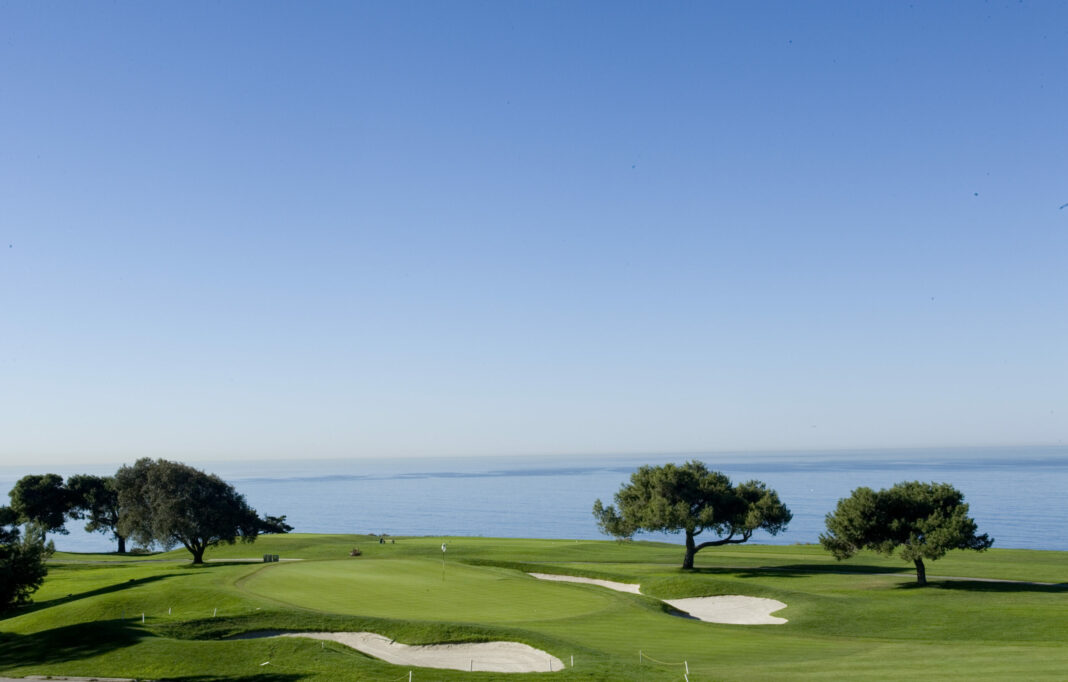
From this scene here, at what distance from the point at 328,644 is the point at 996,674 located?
2492 centimetres

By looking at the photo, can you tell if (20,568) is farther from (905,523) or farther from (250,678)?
(905,523)

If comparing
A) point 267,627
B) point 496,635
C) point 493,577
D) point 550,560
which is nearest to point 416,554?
point 550,560

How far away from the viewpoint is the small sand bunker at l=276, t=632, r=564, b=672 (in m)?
27.7

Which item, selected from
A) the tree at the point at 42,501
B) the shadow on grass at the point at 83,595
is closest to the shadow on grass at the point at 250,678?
the shadow on grass at the point at 83,595

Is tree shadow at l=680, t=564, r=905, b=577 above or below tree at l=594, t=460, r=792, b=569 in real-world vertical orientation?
below

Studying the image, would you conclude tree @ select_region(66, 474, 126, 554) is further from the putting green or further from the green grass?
the putting green

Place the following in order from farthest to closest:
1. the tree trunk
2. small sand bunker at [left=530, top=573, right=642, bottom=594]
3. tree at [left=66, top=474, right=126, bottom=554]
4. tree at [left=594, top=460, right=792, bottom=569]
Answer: tree at [left=66, top=474, right=126, bottom=554] < the tree trunk < tree at [left=594, top=460, right=792, bottom=569] < small sand bunker at [left=530, top=573, right=642, bottom=594]

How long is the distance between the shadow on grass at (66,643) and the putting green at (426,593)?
922 centimetres

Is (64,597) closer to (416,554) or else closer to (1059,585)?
(416,554)

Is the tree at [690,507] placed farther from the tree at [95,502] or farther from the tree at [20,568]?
the tree at [95,502]

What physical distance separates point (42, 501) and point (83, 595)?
57352 mm

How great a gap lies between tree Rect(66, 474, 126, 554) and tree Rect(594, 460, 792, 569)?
70501 millimetres

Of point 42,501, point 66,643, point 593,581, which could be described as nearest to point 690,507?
point 593,581

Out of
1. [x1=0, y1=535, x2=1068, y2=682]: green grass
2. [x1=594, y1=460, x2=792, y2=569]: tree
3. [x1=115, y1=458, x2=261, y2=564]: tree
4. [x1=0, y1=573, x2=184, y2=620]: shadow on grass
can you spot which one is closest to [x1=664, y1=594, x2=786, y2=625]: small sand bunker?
[x1=0, y1=535, x2=1068, y2=682]: green grass
